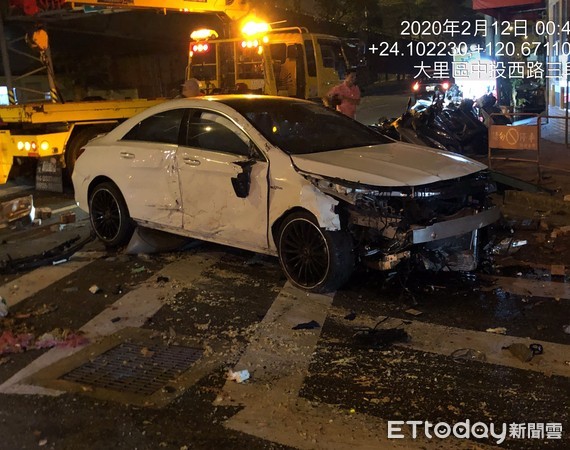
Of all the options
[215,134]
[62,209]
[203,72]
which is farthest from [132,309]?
[203,72]

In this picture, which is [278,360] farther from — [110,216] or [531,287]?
[110,216]

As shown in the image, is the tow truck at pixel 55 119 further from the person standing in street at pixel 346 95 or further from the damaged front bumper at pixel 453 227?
the damaged front bumper at pixel 453 227

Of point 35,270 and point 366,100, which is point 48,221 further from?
point 366,100

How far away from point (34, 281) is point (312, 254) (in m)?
3.03

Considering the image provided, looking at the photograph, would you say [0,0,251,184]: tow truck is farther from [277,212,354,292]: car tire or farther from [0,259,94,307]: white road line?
[277,212,354,292]: car tire

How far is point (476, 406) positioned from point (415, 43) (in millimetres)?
37822

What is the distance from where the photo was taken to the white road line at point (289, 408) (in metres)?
3.62

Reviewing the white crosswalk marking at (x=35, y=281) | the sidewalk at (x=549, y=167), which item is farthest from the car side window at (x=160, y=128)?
the sidewalk at (x=549, y=167)

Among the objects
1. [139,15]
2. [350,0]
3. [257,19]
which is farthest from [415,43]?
[257,19]

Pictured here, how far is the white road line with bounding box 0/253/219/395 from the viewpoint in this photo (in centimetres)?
456

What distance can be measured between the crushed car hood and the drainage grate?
Result: 1.95 meters

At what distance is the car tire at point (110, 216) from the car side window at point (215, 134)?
1.32m

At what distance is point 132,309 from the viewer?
584 cm

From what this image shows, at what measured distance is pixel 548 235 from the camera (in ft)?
25.3
